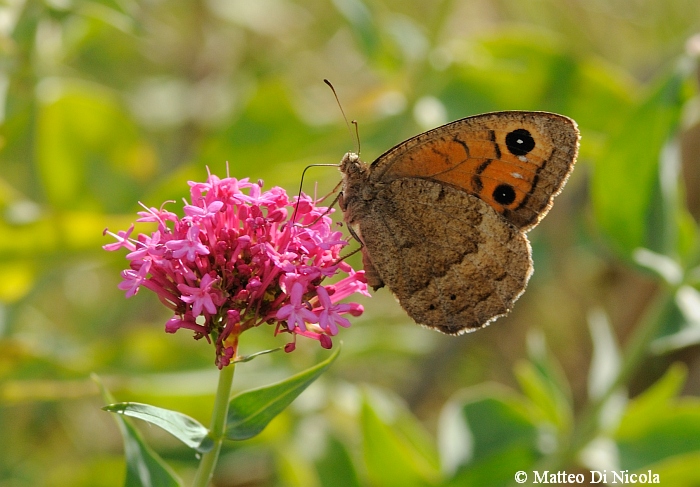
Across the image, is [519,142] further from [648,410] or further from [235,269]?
[648,410]

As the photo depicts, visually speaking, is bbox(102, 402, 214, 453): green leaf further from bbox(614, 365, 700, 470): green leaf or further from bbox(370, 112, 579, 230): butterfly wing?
bbox(614, 365, 700, 470): green leaf

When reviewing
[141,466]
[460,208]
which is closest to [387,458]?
[460,208]

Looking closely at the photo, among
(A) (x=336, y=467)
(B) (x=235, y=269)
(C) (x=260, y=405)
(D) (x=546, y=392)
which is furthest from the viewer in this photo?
(A) (x=336, y=467)

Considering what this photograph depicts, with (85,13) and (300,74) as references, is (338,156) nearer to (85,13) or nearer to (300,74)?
(85,13)

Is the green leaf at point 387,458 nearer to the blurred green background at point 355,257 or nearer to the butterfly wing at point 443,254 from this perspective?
the blurred green background at point 355,257

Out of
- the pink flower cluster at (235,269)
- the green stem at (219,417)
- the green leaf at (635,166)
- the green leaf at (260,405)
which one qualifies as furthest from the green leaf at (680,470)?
the green stem at (219,417)

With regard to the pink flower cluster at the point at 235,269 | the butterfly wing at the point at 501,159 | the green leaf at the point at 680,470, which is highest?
the butterfly wing at the point at 501,159

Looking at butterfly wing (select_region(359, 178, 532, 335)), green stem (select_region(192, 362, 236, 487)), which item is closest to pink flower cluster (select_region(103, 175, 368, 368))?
green stem (select_region(192, 362, 236, 487))
